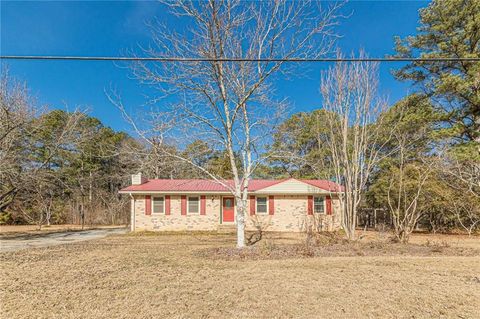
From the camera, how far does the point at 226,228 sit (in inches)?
627

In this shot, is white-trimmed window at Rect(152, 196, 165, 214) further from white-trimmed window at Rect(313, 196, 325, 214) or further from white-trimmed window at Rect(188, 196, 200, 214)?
white-trimmed window at Rect(313, 196, 325, 214)

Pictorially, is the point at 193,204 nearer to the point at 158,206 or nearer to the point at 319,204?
the point at 158,206

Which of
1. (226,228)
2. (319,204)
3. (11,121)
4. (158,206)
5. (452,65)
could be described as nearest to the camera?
(11,121)

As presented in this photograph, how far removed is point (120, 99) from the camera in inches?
365

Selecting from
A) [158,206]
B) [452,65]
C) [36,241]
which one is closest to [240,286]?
[36,241]

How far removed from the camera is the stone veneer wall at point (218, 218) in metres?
16.1

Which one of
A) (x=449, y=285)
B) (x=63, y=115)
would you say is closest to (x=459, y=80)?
(x=449, y=285)

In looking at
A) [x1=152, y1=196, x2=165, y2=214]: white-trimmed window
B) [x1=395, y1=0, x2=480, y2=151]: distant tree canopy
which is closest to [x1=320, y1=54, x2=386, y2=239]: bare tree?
[x1=395, y1=0, x2=480, y2=151]: distant tree canopy

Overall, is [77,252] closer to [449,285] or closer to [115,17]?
[115,17]

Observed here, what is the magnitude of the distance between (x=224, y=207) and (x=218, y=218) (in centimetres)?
72

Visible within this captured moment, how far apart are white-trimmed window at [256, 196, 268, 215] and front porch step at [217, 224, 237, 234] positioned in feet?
5.61

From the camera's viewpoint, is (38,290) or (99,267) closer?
(38,290)

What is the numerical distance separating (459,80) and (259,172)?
1618 cm

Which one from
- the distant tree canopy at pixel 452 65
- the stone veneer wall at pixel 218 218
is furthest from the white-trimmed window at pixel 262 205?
the distant tree canopy at pixel 452 65
